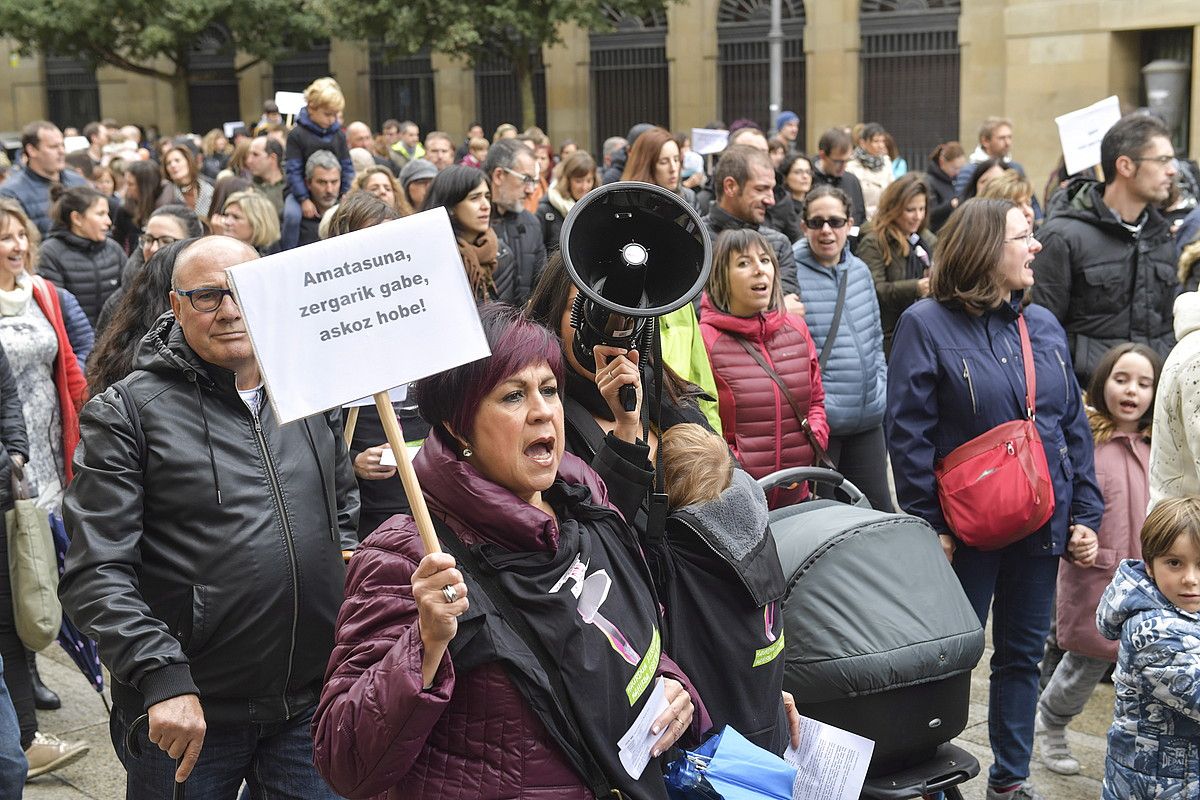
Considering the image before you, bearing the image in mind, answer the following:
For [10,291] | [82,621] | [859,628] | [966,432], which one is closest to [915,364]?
[966,432]

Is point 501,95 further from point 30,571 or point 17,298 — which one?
point 30,571

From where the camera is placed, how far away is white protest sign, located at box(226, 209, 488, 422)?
8.57 ft

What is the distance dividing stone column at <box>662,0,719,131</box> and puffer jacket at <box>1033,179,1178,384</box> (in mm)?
20930

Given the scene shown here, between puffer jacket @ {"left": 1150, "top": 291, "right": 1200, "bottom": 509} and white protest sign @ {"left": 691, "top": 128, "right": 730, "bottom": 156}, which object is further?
white protest sign @ {"left": 691, "top": 128, "right": 730, "bottom": 156}

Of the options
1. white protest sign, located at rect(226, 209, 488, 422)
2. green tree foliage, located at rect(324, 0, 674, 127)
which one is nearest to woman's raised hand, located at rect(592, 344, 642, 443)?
white protest sign, located at rect(226, 209, 488, 422)

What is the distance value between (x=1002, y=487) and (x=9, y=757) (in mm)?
3050

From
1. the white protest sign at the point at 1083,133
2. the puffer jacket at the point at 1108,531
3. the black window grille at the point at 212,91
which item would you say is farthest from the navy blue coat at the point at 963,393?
the black window grille at the point at 212,91

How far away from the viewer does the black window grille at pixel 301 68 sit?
33.3 metres

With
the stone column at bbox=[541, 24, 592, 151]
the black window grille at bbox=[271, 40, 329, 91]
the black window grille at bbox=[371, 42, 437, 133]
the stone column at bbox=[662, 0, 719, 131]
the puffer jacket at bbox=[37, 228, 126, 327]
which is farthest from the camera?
the black window grille at bbox=[271, 40, 329, 91]

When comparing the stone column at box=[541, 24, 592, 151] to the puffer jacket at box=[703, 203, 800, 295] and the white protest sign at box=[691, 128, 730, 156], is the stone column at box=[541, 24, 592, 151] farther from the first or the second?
the puffer jacket at box=[703, 203, 800, 295]

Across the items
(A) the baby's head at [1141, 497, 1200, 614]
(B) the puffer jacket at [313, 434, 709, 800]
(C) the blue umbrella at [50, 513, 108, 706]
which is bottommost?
(C) the blue umbrella at [50, 513, 108, 706]

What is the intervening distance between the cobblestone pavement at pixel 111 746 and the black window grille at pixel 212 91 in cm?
3044

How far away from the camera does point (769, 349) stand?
18.5 feet

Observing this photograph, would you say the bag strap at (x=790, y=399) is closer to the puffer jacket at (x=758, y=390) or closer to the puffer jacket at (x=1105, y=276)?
the puffer jacket at (x=758, y=390)
